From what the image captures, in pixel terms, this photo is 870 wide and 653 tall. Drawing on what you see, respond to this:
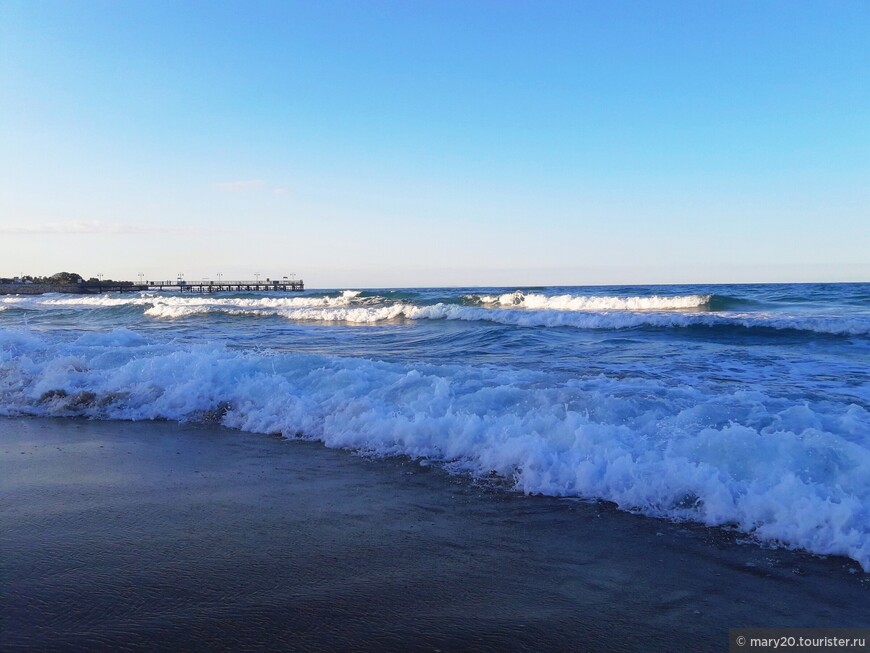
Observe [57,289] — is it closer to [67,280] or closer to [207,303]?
[67,280]

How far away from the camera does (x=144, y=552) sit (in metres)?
3.48

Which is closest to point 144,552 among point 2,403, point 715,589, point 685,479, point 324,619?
point 324,619

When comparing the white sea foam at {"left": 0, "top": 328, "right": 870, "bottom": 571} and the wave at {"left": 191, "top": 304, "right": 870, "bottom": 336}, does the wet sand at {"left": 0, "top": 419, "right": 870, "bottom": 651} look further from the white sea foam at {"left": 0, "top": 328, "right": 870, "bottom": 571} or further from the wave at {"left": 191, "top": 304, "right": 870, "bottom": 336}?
the wave at {"left": 191, "top": 304, "right": 870, "bottom": 336}

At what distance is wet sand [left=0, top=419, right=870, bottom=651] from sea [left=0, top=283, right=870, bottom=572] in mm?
362

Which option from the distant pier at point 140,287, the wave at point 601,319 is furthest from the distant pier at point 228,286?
the wave at point 601,319

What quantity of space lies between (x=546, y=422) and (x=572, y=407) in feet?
2.64

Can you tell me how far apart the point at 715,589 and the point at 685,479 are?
1.34m

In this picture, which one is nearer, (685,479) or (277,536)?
(277,536)

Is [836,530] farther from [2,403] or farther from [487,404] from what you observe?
[2,403]

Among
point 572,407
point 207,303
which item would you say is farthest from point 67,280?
point 572,407

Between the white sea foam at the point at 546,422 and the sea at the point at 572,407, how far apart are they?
0.02m

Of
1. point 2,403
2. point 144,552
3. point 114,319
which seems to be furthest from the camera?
point 114,319

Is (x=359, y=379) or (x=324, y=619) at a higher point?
(x=359, y=379)

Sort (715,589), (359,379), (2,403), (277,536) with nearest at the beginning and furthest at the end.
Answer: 1. (715,589)
2. (277,536)
3. (359,379)
4. (2,403)
